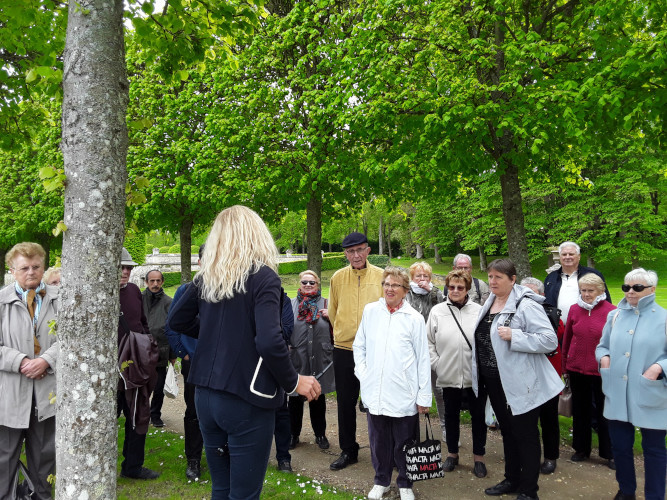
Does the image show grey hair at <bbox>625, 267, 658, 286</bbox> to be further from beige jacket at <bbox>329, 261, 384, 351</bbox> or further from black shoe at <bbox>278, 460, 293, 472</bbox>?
black shoe at <bbox>278, 460, 293, 472</bbox>

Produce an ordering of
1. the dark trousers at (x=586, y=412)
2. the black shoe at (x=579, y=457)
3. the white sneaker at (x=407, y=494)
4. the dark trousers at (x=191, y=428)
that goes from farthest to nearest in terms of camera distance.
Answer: the black shoe at (x=579, y=457)
the dark trousers at (x=586, y=412)
the dark trousers at (x=191, y=428)
the white sneaker at (x=407, y=494)

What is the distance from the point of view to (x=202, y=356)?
3057mm

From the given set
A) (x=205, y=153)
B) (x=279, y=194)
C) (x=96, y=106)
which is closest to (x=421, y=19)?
(x=279, y=194)

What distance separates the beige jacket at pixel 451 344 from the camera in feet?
18.0

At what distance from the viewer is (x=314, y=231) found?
40.4 feet

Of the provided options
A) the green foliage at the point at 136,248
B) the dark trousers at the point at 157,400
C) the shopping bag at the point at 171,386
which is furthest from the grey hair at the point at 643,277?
the green foliage at the point at 136,248

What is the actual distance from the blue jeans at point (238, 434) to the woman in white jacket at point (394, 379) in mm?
1946

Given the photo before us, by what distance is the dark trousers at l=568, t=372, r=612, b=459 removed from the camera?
5609 millimetres

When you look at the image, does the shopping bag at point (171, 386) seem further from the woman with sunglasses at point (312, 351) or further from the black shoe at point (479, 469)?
the black shoe at point (479, 469)

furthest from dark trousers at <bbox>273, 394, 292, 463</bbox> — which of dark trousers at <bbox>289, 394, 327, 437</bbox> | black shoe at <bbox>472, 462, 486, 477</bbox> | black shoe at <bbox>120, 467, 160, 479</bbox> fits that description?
black shoe at <bbox>472, 462, 486, 477</bbox>

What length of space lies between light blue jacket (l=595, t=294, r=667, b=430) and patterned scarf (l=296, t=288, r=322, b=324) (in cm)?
337

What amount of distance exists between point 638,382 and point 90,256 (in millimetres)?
4673

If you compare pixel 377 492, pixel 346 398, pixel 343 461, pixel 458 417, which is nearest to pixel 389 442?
pixel 377 492

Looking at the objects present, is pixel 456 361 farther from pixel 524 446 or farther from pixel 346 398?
pixel 346 398
